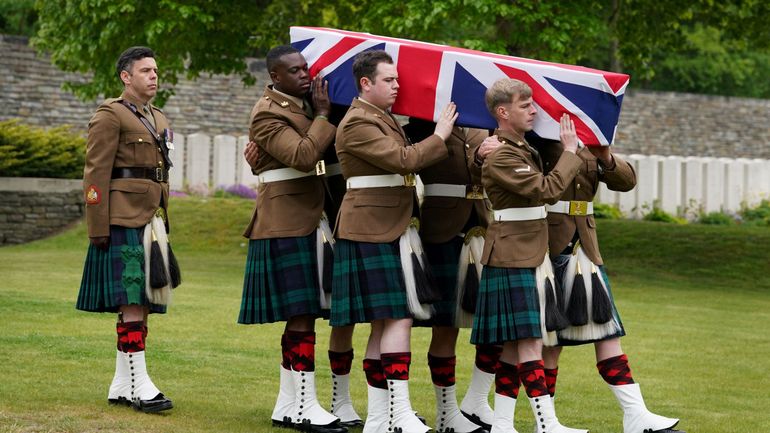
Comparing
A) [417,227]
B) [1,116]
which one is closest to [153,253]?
[417,227]

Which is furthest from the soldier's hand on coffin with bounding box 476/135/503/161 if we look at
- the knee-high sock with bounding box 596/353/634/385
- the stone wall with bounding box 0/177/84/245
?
the stone wall with bounding box 0/177/84/245

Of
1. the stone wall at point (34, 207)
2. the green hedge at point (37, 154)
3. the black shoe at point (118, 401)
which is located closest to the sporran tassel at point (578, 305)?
the black shoe at point (118, 401)

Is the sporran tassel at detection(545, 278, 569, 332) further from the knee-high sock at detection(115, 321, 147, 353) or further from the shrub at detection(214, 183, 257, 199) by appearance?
the shrub at detection(214, 183, 257, 199)

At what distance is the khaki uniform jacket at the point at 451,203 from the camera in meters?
6.67

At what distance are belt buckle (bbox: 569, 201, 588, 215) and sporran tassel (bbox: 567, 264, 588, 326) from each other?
35 cm

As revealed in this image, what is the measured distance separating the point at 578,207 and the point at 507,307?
750 mm

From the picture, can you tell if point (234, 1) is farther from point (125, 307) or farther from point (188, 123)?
point (125, 307)

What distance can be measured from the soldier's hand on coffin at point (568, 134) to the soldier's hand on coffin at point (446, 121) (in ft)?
1.65

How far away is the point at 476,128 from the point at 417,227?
597 millimetres

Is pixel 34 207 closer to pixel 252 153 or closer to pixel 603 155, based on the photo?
pixel 252 153

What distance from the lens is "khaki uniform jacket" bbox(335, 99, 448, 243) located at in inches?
244

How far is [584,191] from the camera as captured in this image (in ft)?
21.8

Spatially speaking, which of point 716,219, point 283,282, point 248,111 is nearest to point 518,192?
point 283,282

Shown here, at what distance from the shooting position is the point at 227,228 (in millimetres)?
21594
